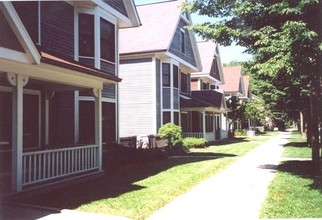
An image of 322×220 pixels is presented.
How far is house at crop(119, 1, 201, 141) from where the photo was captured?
24.5 m

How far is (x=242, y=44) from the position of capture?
13.1 metres

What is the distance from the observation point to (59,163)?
11.6m

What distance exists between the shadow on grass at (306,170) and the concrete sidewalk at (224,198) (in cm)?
89

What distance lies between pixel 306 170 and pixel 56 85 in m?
9.46

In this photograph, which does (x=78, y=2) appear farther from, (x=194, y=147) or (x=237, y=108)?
(x=237, y=108)

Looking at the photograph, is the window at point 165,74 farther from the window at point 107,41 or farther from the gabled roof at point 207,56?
the gabled roof at point 207,56

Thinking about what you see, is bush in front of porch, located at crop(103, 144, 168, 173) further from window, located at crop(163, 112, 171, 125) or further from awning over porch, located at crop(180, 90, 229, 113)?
awning over porch, located at crop(180, 90, 229, 113)

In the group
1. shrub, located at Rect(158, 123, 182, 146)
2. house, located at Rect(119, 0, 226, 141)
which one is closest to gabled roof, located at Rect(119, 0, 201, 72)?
house, located at Rect(119, 0, 226, 141)

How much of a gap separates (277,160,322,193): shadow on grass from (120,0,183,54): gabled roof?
11741 millimetres

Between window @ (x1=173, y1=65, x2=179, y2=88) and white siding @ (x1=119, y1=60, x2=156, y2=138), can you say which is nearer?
white siding @ (x1=119, y1=60, x2=156, y2=138)

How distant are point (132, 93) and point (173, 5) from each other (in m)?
7.93

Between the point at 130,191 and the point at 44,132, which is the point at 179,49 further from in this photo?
the point at 130,191

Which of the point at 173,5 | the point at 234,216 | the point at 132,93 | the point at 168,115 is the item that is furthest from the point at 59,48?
the point at 173,5

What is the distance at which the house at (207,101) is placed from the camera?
3027cm
